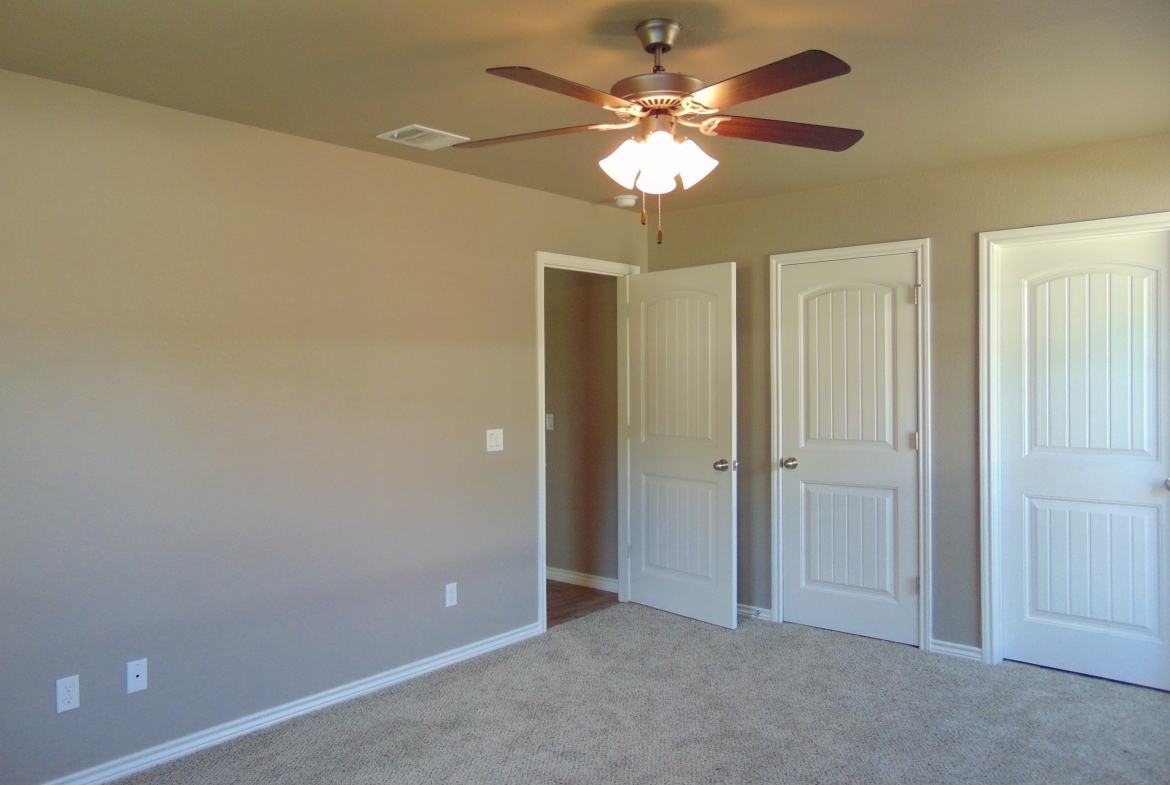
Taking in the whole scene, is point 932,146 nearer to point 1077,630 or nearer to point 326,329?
point 1077,630

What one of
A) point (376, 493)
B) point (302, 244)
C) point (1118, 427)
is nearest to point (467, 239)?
point (302, 244)

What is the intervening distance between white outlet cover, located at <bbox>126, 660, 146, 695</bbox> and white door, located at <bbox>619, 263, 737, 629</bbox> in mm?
2772

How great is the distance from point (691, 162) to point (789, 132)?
0.93 feet

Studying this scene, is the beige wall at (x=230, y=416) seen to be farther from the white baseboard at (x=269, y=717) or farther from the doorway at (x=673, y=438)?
the doorway at (x=673, y=438)

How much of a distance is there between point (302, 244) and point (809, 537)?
3.03m

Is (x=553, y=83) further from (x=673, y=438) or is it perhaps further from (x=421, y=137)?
(x=673, y=438)

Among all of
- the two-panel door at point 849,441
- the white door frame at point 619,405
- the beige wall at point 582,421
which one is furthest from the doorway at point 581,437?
the two-panel door at point 849,441

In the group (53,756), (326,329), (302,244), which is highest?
(302,244)

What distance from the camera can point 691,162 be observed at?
2.26m

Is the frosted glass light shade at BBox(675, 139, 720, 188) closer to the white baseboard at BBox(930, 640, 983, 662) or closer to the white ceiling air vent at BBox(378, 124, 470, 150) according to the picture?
the white ceiling air vent at BBox(378, 124, 470, 150)

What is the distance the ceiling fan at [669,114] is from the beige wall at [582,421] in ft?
9.19

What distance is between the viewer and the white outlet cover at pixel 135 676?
9.24 ft

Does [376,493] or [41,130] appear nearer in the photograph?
[41,130]

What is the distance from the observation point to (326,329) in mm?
3375
